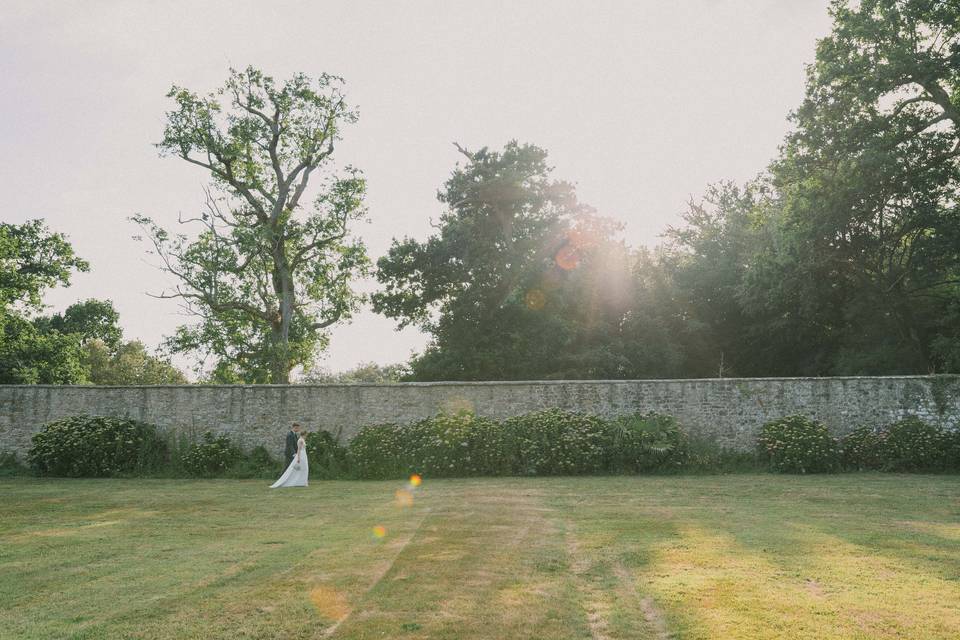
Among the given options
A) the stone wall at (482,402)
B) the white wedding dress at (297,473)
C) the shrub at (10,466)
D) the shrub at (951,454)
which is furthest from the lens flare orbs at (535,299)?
the shrub at (10,466)

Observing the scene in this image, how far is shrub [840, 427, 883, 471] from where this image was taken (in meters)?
17.8

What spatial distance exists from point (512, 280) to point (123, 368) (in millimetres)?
31140

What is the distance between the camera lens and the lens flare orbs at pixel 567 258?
32906 mm

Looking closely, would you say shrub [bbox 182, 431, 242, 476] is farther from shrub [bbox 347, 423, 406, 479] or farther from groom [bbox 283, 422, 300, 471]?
shrub [bbox 347, 423, 406, 479]

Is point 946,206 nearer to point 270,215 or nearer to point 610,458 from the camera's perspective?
point 610,458

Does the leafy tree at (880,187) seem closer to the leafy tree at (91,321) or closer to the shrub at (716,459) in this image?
the shrub at (716,459)

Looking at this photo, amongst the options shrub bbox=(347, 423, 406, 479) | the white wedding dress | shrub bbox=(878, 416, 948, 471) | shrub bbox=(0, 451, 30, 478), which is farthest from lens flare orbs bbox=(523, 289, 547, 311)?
shrub bbox=(0, 451, 30, 478)

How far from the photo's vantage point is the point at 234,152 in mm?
32031

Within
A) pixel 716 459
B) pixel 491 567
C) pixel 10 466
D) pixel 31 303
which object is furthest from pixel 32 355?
pixel 491 567

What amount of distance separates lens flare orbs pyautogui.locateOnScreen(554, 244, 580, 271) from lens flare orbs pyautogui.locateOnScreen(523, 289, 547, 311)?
65.6 inches

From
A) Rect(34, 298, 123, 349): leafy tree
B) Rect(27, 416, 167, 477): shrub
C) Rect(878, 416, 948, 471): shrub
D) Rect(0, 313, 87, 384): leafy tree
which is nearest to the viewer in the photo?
Rect(878, 416, 948, 471): shrub

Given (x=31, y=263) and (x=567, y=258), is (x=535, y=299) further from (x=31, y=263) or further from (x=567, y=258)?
(x=31, y=263)

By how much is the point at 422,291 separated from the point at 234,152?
10.3m

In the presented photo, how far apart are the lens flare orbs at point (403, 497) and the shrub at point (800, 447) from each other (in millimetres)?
9002
